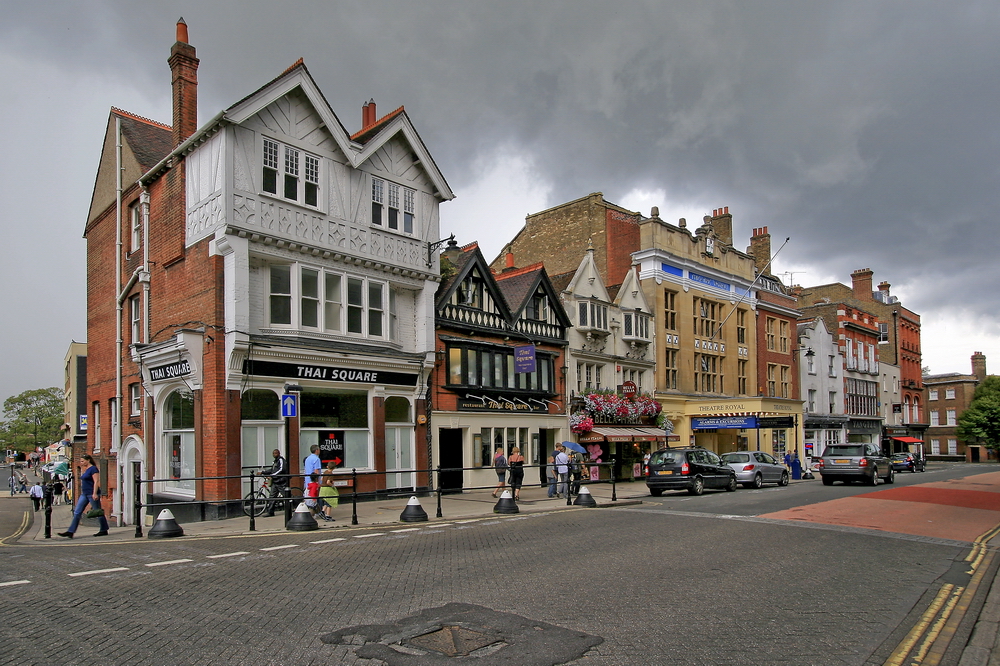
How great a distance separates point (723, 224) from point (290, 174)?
33505 mm

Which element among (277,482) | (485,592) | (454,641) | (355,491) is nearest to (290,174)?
(277,482)

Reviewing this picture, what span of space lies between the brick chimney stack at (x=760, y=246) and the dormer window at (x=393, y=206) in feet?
110

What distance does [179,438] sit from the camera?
20297mm

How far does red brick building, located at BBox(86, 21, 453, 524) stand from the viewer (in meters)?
18.5

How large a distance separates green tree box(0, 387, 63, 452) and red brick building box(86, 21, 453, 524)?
65245 mm

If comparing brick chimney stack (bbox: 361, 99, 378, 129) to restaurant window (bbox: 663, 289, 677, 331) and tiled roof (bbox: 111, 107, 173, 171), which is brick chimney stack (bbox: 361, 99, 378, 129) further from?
restaurant window (bbox: 663, 289, 677, 331)

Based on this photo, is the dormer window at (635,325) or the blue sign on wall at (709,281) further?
the blue sign on wall at (709,281)

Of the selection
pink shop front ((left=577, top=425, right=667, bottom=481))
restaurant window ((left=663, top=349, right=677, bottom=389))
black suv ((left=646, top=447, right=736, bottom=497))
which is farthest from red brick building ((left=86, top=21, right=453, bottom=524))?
restaurant window ((left=663, top=349, right=677, bottom=389))

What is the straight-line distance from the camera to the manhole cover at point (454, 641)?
6.11 m

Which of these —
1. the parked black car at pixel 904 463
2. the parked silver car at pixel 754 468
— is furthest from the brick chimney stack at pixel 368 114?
the parked black car at pixel 904 463

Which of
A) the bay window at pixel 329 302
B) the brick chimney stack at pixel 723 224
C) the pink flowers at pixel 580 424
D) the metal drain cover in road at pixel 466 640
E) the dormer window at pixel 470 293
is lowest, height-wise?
the metal drain cover in road at pixel 466 640

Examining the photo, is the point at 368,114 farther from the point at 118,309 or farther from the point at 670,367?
the point at 670,367

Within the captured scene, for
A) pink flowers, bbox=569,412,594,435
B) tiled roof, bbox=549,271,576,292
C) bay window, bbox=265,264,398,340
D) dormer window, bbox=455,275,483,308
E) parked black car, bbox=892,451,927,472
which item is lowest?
parked black car, bbox=892,451,927,472

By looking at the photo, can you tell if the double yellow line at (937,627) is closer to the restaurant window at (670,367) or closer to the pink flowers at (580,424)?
the pink flowers at (580,424)
